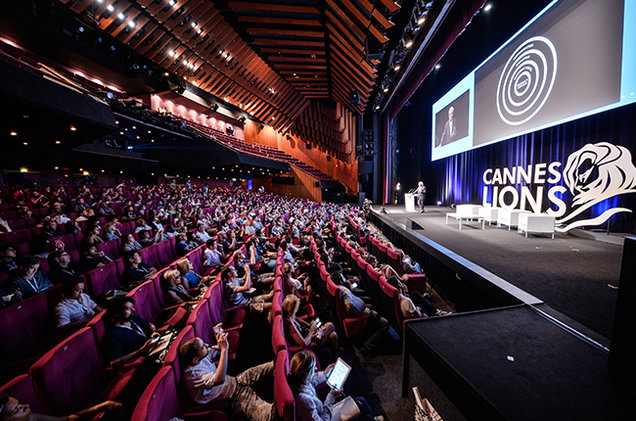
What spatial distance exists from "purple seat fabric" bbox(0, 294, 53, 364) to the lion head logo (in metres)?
7.57

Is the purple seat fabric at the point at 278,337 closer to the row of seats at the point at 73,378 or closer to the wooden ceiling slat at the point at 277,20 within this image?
the row of seats at the point at 73,378

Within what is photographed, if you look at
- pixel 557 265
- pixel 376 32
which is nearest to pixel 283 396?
pixel 557 265

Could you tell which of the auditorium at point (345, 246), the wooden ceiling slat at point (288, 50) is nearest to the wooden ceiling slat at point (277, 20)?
the auditorium at point (345, 246)

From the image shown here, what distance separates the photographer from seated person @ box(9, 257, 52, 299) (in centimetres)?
233

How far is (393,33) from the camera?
6.08m

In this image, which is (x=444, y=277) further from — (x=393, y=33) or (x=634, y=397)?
(x=393, y=33)

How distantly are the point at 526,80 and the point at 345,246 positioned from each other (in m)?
5.31

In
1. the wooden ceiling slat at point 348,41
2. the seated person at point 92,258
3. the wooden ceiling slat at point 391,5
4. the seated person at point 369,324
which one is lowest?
the seated person at point 369,324

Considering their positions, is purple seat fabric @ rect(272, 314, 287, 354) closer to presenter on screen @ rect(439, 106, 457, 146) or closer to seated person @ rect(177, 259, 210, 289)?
seated person @ rect(177, 259, 210, 289)

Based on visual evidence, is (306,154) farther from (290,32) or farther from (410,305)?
(410,305)

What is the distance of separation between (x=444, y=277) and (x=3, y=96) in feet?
25.3

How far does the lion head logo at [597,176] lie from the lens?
3986 millimetres

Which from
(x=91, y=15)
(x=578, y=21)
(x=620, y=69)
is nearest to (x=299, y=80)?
(x=91, y=15)

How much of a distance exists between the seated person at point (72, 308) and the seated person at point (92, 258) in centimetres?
121
